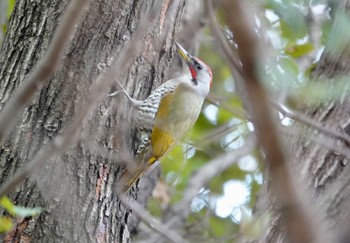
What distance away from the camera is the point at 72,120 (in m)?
2.56

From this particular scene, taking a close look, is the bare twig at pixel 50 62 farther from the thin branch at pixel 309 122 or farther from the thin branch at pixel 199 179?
the thin branch at pixel 199 179

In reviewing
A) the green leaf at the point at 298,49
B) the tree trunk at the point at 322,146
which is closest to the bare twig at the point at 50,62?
the tree trunk at the point at 322,146

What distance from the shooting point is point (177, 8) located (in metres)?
2.96

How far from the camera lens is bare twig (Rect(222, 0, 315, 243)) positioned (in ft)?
2.89

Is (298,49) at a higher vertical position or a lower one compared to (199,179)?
higher

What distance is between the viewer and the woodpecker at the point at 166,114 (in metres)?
2.93

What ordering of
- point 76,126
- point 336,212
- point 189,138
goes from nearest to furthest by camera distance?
point 76,126, point 336,212, point 189,138

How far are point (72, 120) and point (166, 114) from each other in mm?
906

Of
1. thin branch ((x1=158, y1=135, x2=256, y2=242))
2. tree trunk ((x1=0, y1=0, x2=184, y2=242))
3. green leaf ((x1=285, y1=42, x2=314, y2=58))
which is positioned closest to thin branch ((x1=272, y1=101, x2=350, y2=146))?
tree trunk ((x1=0, y1=0, x2=184, y2=242))

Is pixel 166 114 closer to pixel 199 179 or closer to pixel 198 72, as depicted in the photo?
pixel 198 72

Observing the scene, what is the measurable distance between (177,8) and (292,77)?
1.18m

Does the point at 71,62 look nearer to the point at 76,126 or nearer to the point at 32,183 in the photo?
the point at 32,183

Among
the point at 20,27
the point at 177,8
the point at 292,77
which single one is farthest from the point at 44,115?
the point at 292,77

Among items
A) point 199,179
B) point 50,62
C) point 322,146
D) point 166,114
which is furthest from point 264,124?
point 199,179
